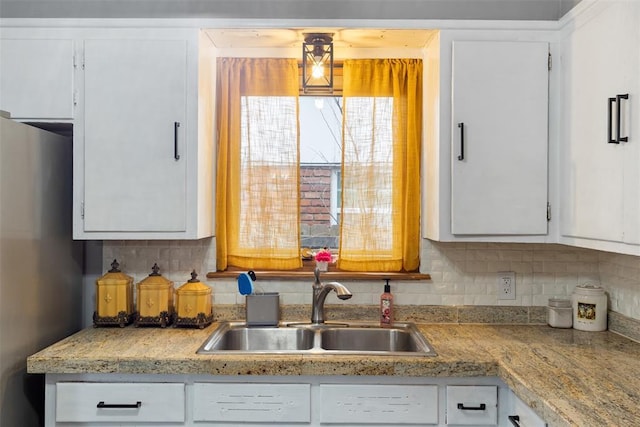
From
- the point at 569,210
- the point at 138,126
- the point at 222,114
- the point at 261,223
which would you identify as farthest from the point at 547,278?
the point at 138,126

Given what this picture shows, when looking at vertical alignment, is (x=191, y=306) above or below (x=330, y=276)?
below

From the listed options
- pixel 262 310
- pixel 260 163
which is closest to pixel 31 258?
pixel 262 310

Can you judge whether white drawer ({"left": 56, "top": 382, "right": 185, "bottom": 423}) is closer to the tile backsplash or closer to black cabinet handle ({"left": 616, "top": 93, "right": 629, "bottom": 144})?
the tile backsplash

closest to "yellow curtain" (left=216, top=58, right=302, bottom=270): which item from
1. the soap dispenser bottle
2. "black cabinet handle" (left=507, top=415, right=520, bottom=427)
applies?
the soap dispenser bottle

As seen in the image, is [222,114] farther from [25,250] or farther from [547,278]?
[547,278]

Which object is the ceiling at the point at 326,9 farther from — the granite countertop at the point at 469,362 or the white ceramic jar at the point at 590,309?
the granite countertop at the point at 469,362

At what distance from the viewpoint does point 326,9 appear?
7.47 ft

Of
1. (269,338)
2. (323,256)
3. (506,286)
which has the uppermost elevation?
(323,256)

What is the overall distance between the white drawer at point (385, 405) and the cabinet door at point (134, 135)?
97cm

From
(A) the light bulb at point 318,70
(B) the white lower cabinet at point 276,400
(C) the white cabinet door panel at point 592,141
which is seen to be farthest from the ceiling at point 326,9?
(B) the white lower cabinet at point 276,400

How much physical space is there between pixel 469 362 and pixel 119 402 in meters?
1.21

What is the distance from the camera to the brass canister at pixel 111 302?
7.41 ft

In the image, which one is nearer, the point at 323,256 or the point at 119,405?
the point at 119,405

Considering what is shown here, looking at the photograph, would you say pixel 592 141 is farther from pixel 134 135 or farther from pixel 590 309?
pixel 134 135
